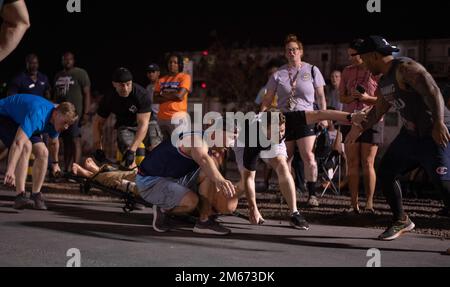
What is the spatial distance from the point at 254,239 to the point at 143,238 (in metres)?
0.99

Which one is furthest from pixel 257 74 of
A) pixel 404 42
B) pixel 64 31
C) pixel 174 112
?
pixel 174 112

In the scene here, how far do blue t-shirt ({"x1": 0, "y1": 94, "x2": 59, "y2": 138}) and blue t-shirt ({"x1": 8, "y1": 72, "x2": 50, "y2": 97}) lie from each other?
3210mm

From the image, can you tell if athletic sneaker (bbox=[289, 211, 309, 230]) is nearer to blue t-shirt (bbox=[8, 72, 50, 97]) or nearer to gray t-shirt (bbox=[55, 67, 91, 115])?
gray t-shirt (bbox=[55, 67, 91, 115])

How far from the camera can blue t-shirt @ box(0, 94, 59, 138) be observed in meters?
6.20

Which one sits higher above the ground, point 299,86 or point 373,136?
point 299,86

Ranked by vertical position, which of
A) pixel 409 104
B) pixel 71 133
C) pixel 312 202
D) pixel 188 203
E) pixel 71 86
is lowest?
pixel 312 202

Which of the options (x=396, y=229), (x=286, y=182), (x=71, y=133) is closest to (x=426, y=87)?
(x=396, y=229)

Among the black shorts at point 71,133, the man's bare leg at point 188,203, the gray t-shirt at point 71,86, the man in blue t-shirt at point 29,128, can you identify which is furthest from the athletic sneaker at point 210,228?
the gray t-shirt at point 71,86

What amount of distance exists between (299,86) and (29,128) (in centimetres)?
323

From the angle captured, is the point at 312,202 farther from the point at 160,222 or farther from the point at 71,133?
the point at 71,133

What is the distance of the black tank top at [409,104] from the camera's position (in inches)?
184

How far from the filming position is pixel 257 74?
36.6 meters

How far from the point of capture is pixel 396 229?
202 inches

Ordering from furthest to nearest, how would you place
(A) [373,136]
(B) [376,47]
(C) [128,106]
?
(C) [128,106], (A) [373,136], (B) [376,47]
